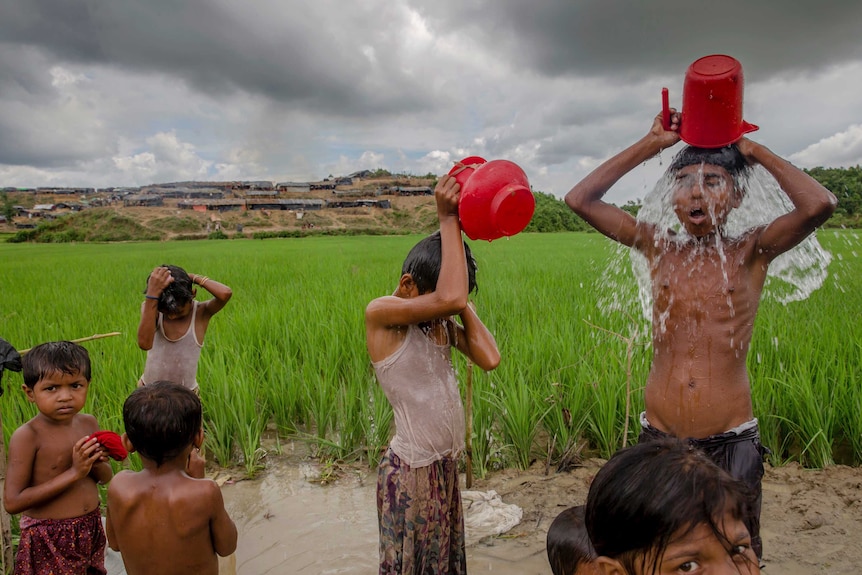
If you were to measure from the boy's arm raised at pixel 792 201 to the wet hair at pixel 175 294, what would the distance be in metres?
2.14

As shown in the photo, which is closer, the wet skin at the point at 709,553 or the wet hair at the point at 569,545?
the wet skin at the point at 709,553

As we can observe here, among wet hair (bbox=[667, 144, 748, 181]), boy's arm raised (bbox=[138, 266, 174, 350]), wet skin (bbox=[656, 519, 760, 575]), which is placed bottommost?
wet skin (bbox=[656, 519, 760, 575])

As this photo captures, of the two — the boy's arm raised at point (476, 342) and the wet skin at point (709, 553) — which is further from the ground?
the boy's arm raised at point (476, 342)

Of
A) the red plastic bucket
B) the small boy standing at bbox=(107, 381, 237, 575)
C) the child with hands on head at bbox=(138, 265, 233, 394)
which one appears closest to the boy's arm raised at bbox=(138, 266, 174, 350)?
the child with hands on head at bbox=(138, 265, 233, 394)

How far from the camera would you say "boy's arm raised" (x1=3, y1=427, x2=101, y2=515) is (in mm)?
1639

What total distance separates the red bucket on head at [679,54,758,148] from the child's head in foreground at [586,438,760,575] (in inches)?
43.4

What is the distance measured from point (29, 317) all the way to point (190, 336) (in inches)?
173

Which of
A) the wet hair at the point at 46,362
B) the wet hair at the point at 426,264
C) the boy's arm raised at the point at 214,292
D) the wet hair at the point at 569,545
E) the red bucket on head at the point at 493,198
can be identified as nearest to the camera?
the wet hair at the point at 569,545

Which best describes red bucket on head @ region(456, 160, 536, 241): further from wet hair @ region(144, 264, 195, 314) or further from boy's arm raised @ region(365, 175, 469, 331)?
wet hair @ region(144, 264, 195, 314)

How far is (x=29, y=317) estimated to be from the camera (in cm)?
557

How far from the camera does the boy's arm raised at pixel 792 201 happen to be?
1.52 m

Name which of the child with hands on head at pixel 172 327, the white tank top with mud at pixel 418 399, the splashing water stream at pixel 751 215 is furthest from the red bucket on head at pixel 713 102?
the child with hands on head at pixel 172 327

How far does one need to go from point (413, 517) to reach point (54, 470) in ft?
3.76

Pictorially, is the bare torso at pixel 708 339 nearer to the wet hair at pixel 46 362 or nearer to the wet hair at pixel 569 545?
the wet hair at pixel 569 545
